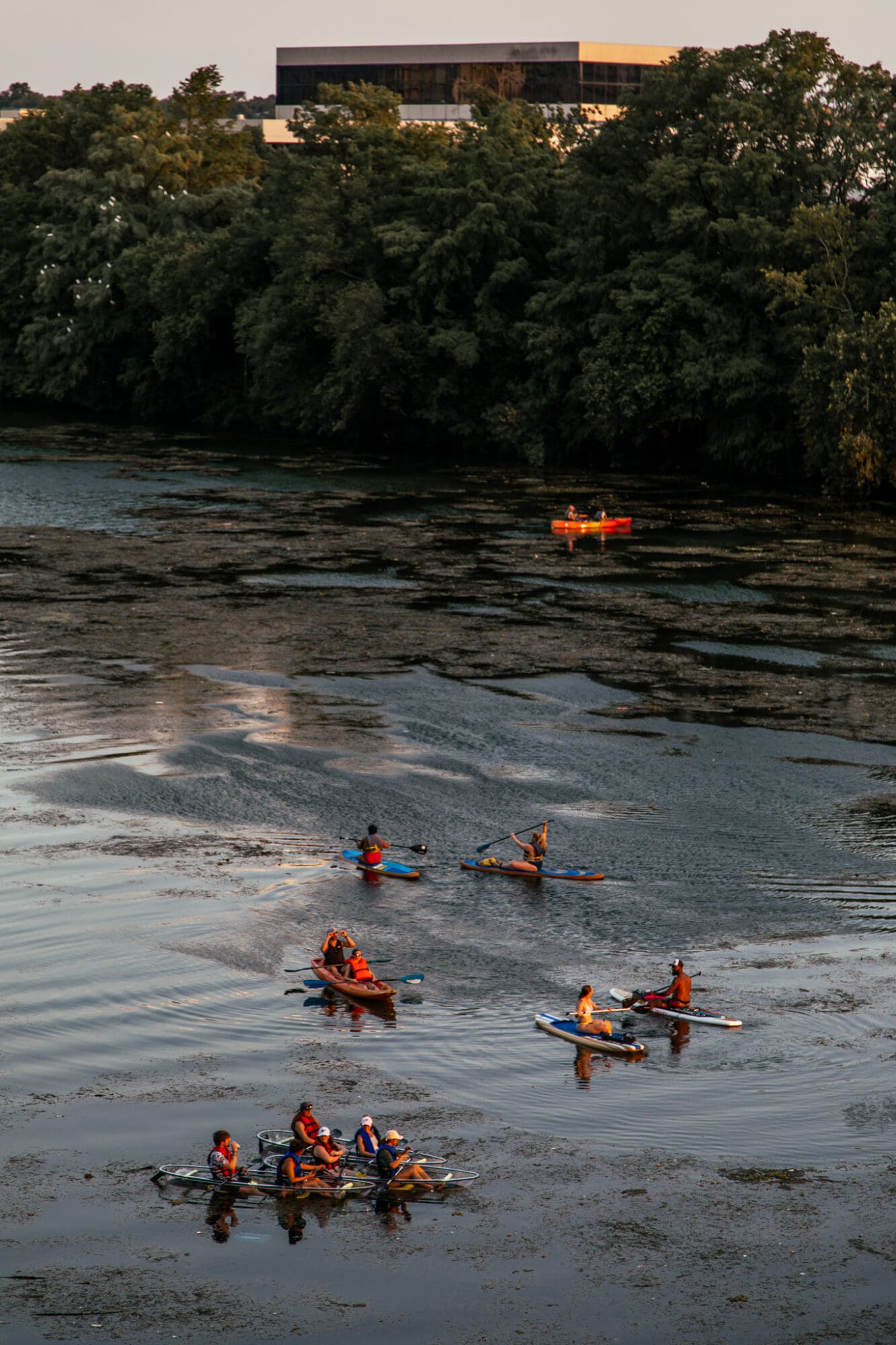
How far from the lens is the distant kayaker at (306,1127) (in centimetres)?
1933

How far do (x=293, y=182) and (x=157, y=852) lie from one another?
84.5 metres

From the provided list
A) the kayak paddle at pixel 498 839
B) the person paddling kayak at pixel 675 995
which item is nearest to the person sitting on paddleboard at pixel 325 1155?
the person paddling kayak at pixel 675 995

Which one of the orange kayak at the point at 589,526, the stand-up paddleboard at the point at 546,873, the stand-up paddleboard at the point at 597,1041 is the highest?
the orange kayak at the point at 589,526

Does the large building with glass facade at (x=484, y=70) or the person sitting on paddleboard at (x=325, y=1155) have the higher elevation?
the large building with glass facade at (x=484, y=70)

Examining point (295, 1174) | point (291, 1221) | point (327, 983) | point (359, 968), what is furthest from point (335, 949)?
point (291, 1221)

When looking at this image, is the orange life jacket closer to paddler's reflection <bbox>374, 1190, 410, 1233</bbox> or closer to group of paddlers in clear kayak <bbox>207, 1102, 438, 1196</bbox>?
group of paddlers in clear kayak <bbox>207, 1102, 438, 1196</bbox>

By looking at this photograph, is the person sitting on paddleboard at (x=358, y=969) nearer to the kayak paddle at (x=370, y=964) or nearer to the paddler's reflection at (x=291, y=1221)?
the kayak paddle at (x=370, y=964)

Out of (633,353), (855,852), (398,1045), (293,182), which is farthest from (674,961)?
(293,182)

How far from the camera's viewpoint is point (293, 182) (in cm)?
10656

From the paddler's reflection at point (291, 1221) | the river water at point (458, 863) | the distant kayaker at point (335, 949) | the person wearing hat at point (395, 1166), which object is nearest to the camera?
the paddler's reflection at point (291, 1221)

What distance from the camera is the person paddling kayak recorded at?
939 inches

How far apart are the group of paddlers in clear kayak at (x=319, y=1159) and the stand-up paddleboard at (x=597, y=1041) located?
4398mm

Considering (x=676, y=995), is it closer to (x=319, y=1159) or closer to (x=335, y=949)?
(x=335, y=949)

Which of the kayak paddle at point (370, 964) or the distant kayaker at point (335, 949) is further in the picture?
the kayak paddle at point (370, 964)
